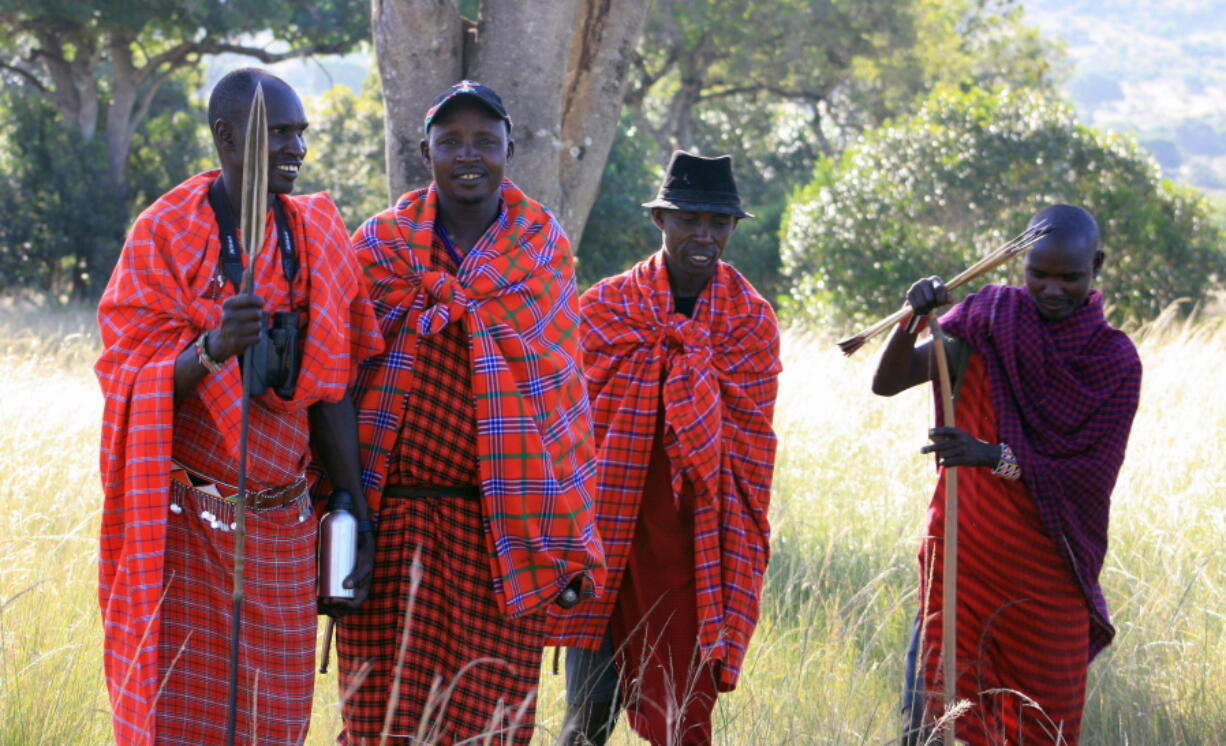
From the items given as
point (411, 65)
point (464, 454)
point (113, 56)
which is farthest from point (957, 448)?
point (113, 56)

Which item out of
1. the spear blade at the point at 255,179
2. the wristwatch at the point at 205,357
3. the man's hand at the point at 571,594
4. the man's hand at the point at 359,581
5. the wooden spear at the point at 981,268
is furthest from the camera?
the man's hand at the point at 571,594

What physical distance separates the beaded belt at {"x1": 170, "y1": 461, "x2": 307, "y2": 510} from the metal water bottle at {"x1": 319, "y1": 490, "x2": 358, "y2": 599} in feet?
0.42

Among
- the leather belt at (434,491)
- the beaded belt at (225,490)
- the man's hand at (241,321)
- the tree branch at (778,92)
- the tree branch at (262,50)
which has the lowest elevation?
the leather belt at (434,491)

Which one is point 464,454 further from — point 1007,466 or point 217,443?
point 1007,466

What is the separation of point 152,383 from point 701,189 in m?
1.86

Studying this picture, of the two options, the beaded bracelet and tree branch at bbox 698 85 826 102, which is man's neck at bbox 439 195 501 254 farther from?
tree branch at bbox 698 85 826 102

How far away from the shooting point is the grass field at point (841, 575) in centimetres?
443

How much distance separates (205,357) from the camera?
3170 mm

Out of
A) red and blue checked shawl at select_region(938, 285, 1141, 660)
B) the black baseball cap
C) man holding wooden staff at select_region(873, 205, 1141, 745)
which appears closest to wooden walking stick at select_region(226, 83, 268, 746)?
the black baseball cap

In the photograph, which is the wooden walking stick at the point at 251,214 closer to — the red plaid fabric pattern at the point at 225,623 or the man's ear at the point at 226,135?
the red plaid fabric pattern at the point at 225,623

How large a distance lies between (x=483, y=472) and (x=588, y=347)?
0.91m

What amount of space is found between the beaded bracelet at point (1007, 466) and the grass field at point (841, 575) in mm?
725

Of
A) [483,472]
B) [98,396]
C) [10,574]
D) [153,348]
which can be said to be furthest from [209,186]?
[98,396]

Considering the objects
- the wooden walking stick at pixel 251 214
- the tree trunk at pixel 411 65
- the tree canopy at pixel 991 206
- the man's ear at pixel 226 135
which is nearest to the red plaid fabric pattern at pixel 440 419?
the man's ear at pixel 226 135
